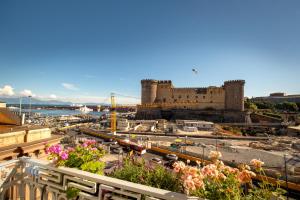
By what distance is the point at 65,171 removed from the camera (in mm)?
2566

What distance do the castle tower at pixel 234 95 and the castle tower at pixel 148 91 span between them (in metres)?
24.2

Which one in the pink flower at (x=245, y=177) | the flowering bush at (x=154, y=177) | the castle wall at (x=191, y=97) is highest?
the castle wall at (x=191, y=97)

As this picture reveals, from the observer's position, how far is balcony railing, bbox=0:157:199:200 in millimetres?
2027

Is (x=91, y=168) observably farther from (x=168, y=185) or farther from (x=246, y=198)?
(x=246, y=198)

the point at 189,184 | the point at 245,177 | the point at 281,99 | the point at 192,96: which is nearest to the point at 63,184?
the point at 189,184

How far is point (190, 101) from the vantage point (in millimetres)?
62250

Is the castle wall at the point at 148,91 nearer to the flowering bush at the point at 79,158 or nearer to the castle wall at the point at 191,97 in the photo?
the castle wall at the point at 191,97

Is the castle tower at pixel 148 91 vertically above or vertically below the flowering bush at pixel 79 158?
above

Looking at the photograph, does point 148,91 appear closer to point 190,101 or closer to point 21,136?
point 190,101

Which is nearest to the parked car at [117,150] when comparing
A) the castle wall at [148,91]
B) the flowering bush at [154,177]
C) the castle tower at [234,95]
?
the flowering bush at [154,177]

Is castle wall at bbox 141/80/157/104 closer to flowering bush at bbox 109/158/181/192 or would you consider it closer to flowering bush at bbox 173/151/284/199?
flowering bush at bbox 109/158/181/192

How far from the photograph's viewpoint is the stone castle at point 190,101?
53847 mm

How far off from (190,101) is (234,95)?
1451cm

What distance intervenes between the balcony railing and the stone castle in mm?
53659
